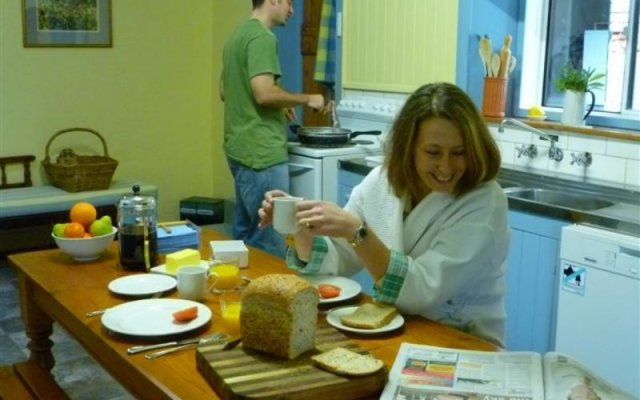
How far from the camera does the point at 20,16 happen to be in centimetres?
476

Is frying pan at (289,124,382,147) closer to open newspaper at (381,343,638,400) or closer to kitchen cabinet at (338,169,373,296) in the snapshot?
kitchen cabinet at (338,169,373,296)

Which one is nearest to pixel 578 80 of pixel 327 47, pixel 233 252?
pixel 327 47

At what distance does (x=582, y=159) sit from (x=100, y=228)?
2010mm

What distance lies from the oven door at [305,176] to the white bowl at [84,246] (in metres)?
1.73

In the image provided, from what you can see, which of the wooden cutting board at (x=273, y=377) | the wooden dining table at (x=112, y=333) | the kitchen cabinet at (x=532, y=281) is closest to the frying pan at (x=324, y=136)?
the kitchen cabinet at (x=532, y=281)

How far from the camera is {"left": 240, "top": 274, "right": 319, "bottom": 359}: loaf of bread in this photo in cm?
146

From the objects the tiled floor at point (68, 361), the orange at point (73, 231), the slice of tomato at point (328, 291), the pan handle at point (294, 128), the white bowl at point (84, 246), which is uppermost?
the pan handle at point (294, 128)

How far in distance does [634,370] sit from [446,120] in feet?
3.92

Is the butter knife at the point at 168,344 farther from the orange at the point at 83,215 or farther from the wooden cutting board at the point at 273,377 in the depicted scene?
the orange at the point at 83,215

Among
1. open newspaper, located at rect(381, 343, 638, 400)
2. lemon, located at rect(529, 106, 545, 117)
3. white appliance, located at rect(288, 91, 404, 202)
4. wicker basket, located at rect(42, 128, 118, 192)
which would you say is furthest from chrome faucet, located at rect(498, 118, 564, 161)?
wicker basket, located at rect(42, 128, 118, 192)

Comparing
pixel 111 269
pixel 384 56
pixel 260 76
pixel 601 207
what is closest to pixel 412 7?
pixel 384 56

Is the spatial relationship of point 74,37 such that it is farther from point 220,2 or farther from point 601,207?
point 601,207

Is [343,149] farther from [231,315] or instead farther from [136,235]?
[231,315]

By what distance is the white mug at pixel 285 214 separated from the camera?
187 centimetres
